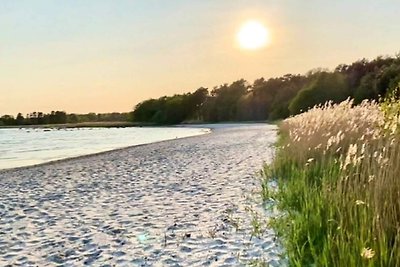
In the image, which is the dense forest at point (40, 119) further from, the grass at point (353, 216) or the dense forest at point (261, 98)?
the grass at point (353, 216)

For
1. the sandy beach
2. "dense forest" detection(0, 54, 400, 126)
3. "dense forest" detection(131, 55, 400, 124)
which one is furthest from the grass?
"dense forest" detection(0, 54, 400, 126)

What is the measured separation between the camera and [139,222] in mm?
6215

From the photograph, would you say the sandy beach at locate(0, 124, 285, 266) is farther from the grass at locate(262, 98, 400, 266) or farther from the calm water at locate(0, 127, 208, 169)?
the calm water at locate(0, 127, 208, 169)

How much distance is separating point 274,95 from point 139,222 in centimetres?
7975

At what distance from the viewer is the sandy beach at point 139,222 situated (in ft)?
15.1

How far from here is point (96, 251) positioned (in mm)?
4887

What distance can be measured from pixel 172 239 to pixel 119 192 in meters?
4.17

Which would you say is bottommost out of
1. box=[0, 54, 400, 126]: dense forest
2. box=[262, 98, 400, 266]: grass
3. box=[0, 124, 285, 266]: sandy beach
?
box=[0, 124, 285, 266]: sandy beach

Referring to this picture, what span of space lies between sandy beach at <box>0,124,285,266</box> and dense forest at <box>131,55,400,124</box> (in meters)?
25.9

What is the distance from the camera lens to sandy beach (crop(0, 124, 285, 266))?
181 inches

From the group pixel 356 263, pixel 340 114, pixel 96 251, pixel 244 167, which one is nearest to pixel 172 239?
pixel 96 251

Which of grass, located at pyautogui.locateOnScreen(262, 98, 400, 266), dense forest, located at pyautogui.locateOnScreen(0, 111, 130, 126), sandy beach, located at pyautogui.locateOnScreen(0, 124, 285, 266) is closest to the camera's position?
grass, located at pyautogui.locateOnScreen(262, 98, 400, 266)

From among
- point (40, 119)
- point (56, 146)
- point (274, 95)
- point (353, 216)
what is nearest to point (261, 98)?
point (274, 95)

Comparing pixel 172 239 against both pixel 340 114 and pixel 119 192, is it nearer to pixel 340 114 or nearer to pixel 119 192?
pixel 119 192
